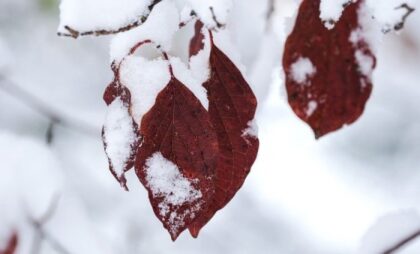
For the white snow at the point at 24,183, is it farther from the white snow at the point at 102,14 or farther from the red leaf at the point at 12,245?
the white snow at the point at 102,14

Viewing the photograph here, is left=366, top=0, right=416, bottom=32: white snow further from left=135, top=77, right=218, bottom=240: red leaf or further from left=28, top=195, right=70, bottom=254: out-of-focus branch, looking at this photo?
left=28, top=195, right=70, bottom=254: out-of-focus branch

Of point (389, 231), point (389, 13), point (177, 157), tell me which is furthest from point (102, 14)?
point (389, 231)

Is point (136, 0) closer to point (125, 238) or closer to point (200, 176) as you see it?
point (200, 176)

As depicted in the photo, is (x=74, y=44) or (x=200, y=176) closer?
(x=200, y=176)

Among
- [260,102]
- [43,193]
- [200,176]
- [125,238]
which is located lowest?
[125,238]

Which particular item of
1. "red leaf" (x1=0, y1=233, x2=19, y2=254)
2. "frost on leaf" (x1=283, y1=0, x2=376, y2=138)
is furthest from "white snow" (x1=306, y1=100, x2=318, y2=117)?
"red leaf" (x1=0, y1=233, x2=19, y2=254)

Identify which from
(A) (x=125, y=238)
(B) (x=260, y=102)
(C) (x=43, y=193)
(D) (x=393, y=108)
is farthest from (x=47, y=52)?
(B) (x=260, y=102)

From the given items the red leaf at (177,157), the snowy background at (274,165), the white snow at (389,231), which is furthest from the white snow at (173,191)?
the snowy background at (274,165)
